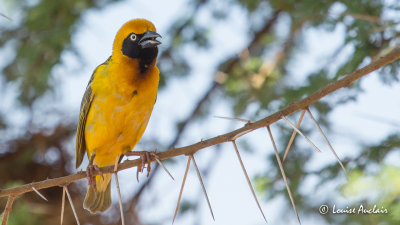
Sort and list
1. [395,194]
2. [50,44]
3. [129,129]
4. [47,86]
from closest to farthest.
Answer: [395,194], [129,129], [50,44], [47,86]

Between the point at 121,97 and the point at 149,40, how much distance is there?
0.45 metres

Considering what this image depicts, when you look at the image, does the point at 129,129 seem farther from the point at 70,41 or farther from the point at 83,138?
the point at 70,41

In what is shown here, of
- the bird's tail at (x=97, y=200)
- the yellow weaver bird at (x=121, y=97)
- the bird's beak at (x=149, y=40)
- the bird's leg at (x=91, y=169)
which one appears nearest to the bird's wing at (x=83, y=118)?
the yellow weaver bird at (x=121, y=97)

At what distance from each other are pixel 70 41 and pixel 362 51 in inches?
93.7

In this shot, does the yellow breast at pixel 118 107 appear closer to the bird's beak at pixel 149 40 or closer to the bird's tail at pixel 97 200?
the bird's beak at pixel 149 40

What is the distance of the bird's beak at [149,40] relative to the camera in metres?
3.28

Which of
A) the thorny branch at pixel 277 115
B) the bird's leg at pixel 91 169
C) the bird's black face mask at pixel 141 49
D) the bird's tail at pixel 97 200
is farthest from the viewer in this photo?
the bird's tail at pixel 97 200

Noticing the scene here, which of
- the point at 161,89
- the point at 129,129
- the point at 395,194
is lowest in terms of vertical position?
the point at 395,194

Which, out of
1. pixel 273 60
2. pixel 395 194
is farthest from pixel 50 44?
pixel 395 194

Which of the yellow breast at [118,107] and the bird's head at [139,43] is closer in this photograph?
the yellow breast at [118,107]

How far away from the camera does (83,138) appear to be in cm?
361

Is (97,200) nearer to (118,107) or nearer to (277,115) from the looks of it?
(118,107)

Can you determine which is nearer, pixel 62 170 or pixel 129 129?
pixel 129 129

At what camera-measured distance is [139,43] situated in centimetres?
340
